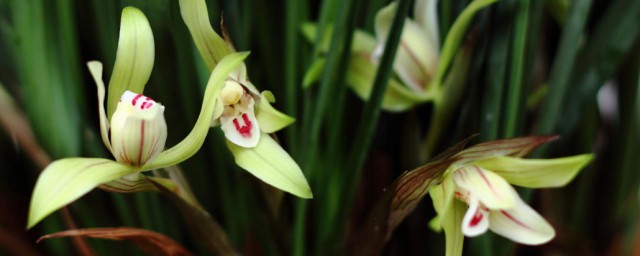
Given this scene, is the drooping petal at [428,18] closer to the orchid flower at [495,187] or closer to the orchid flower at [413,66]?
the orchid flower at [413,66]

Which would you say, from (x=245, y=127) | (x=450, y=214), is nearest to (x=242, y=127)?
(x=245, y=127)

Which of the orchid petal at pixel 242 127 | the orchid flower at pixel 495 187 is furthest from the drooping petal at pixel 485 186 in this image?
the orchid petal at pixel 242 127

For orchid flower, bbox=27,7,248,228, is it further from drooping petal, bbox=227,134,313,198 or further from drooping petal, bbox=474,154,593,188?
drooping petal, bbox=474,154,593,188

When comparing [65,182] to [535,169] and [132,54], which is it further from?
[535,169]

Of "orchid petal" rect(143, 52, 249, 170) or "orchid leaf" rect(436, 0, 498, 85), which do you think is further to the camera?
"orchid leaf" rect(436, 0, 498, 85)

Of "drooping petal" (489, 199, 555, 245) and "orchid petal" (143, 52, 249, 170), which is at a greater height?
"orchid petal" (143, 52, 249, 170)

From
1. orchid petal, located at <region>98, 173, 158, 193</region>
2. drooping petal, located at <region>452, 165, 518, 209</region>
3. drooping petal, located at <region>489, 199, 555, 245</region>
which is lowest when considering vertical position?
drooping petal, located at <region>489, 199, 555, 245</region>

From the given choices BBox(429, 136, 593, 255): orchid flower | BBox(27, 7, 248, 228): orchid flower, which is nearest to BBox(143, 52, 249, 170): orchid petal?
BBox(27, 7, 248, 228): orchid flower
